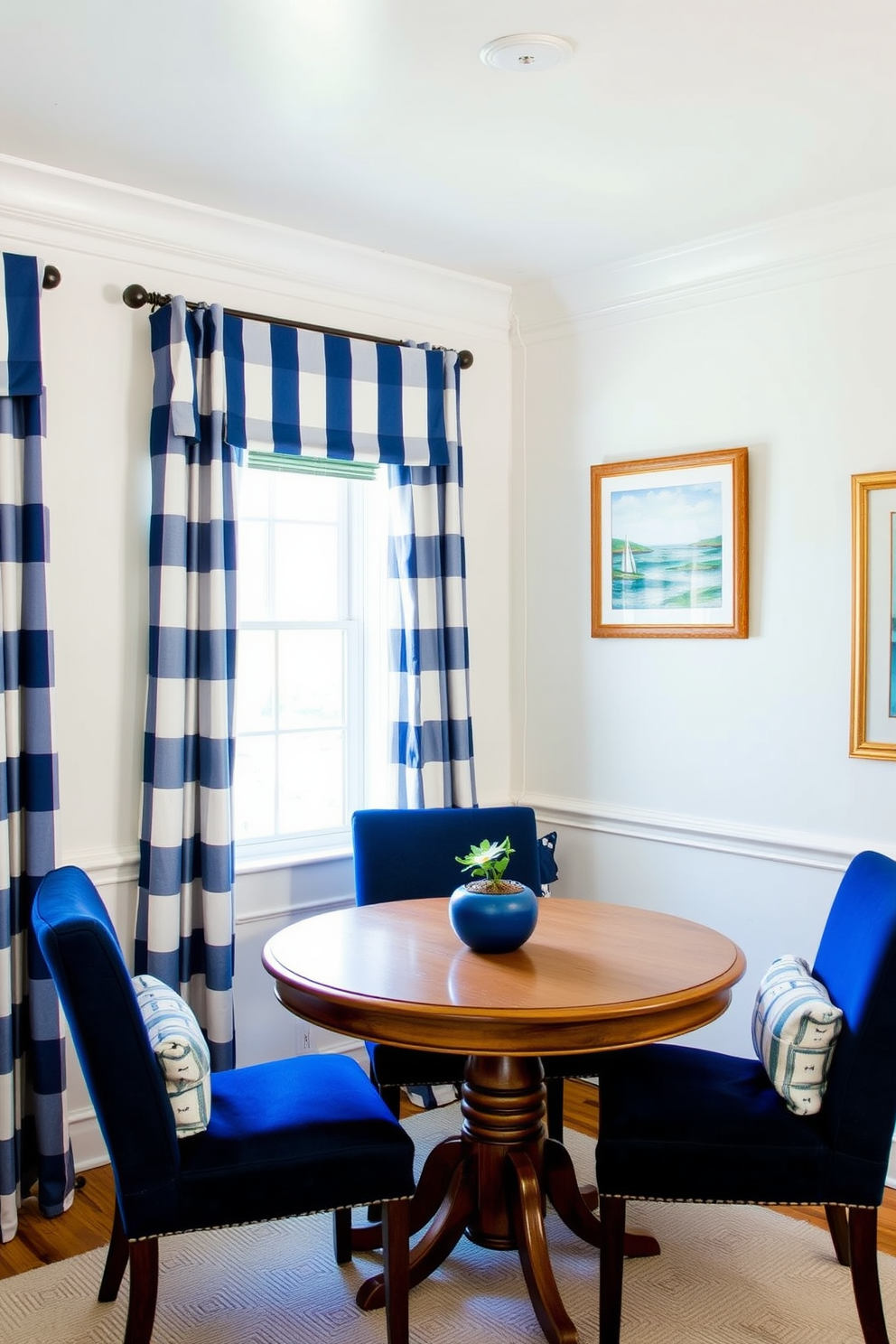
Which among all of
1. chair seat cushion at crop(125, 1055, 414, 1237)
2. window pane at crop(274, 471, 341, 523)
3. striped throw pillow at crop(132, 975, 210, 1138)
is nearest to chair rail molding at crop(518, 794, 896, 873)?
window pane at crop(274, 471, 341, 523)

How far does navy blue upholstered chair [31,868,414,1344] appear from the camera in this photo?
1.93m

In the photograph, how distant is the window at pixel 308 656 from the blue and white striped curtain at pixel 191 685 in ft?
0.92

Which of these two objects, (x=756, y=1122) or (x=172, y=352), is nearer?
(x=756, y=1122)

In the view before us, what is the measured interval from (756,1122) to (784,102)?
216 cm

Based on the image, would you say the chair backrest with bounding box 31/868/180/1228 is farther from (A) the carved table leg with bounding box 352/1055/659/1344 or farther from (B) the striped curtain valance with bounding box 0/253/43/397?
(B) the striped curtain valance with bounding box 0/253/43/397

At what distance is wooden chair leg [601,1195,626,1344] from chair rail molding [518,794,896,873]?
129 cm

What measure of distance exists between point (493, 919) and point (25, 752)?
129 cm

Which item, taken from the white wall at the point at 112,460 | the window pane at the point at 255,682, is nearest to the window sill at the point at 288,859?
the white wall at the point at 112,460

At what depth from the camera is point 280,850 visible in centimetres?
356

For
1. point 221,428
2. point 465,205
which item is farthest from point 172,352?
point 465,205

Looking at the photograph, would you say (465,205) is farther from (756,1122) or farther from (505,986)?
(756,1122)

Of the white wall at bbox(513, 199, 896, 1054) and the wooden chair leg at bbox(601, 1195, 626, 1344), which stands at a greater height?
the white wall at bbox(513, 199, 896, 1054)

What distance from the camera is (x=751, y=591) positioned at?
3.33 meters

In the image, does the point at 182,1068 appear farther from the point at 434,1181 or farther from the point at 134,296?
the point at 134,296
